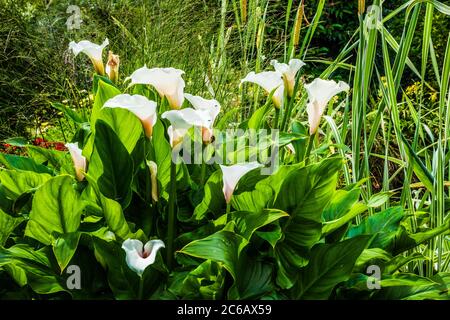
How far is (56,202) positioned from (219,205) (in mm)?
327

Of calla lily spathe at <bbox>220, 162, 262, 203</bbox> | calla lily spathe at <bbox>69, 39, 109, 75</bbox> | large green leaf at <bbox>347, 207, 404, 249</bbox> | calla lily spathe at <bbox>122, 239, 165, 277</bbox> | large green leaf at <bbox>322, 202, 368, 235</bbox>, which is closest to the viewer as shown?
calla lily spathe at <bbox>122, 239, 165, 277</bbox>

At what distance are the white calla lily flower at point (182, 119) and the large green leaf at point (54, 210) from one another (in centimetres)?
22

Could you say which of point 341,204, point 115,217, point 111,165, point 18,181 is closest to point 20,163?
point 18,181

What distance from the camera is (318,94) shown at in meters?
1.34

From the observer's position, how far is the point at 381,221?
1381 mm

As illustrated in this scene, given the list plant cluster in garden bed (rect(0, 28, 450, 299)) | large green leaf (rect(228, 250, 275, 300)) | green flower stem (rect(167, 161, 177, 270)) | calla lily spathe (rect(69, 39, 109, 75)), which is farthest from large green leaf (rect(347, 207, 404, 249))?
calla lily spathe (rect(69, 39, 109, 75))

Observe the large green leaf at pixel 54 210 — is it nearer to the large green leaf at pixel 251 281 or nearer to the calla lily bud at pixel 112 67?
the large green leaf at pixel 251 281

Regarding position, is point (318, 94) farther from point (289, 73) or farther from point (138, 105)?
point (138, 105)

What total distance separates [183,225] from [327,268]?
1.08 feet

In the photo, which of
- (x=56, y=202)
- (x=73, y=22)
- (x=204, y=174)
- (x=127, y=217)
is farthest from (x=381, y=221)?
(x=73, y=22)

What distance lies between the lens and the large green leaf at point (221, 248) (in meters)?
1.08

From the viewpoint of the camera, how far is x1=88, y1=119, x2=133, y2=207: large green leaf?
1.25 m

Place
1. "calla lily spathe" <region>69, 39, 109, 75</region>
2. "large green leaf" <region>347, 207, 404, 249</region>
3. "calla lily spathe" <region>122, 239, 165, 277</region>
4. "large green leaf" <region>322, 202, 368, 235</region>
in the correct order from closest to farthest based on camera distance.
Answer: "calla lily spathe" <region>122, 239, 165, 277</region> < "large green leaf" <region>322, 202, 368, 235</region> < "large green leaf" <region>347, 207, 404, 249</region> < "calla lily spathe" <region>69, 39, 109, 75</region>

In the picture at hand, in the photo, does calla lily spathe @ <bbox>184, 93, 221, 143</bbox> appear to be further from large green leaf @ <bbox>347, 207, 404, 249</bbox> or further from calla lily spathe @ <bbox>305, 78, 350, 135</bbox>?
large green leaf @ <bbox>347, 207, 404, 249</bbox>
